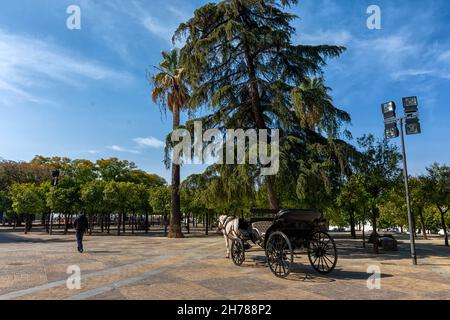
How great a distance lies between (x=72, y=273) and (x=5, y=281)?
5.53ft

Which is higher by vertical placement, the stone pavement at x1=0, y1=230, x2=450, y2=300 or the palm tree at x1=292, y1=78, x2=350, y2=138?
the palm tree at x1=292, y1=78, x2=350, y2=138

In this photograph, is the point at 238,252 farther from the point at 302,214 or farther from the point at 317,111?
the point at 317,111

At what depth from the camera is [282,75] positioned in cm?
1786

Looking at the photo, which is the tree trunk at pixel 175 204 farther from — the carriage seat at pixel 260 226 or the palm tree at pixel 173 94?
the carriage seat at pixel 260 226

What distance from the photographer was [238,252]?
12078 millimetres

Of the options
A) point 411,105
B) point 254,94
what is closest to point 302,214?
point 411,105

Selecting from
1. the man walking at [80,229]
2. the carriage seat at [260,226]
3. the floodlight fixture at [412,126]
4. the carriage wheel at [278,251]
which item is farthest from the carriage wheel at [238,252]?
the man walking at [80,229]

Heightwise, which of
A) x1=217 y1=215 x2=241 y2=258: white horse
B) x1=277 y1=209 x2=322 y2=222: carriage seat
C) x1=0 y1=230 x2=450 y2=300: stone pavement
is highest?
x1=277 y1=209 x2=322 y2=222: carriage seat

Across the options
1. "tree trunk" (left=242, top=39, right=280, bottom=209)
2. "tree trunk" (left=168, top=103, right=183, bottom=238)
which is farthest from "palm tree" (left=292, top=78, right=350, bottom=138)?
"tree trunk" (left=168, top=103, right=183, bottom=238)

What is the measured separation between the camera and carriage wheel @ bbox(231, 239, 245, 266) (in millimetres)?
11725

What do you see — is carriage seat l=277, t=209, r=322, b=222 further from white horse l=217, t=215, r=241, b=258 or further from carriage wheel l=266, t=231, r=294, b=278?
white horse l=217, t=215, r=241, b=258

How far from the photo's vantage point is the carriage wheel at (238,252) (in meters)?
11.7

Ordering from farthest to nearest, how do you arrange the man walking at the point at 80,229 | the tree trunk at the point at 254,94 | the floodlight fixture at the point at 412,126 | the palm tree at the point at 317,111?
1. the tree trunk at the point at 254,94
2. the man walking at the point at 80,229
3. the palm tree at the point at 317,111
4. the floodlight fixture at the point at 412,126
